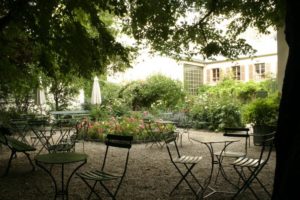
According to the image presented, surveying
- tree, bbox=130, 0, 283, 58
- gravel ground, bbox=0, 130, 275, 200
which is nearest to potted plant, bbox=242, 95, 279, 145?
gravel ground, bbox=0, 130, 275, 200

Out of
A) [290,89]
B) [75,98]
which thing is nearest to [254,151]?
[290,89]

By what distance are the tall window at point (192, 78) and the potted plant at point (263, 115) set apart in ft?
49.6

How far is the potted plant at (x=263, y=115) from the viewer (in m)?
9.48

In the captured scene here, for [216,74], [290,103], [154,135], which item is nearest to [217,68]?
[216,74]

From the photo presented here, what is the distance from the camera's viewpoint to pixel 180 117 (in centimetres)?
1384

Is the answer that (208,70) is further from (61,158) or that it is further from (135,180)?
(61,158)

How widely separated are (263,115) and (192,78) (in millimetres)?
17499

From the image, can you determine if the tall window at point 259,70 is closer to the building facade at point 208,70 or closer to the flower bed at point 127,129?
the building facade at point 208,70

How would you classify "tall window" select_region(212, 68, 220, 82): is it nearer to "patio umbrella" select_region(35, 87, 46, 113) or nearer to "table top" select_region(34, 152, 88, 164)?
"patio umbrella" select_region(35, 87, 46, 113)

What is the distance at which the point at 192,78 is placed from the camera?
27.0m

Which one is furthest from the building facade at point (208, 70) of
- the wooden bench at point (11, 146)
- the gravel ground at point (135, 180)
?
the wooden bench at point (11, 146)

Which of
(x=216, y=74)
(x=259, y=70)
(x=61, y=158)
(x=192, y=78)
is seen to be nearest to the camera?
(x=61, y=158)

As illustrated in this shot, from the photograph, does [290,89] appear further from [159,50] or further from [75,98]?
[75,98]

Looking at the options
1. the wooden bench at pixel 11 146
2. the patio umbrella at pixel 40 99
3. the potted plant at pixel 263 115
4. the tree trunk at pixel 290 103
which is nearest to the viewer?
the tree trunk at pixel 290 103
